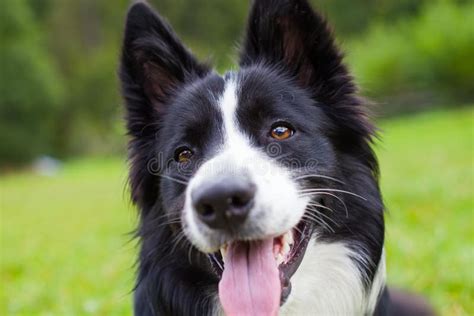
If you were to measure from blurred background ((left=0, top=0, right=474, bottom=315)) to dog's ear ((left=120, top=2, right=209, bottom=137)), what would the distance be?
12 cm

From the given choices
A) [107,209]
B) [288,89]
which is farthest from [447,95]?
[288,89]

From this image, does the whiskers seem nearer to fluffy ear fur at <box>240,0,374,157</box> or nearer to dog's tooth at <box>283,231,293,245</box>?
dog's tooth at <box>283,231,293,245</box>

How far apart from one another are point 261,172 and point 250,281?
542 mm

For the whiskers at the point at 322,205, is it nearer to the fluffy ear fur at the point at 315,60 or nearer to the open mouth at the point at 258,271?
the open mouth at the point at 258,271

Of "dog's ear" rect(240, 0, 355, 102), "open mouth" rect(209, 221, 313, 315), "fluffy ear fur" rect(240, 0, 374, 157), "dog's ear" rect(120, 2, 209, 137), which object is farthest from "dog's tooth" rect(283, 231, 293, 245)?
"dog's ear" rect(120, 2, 209, 137)

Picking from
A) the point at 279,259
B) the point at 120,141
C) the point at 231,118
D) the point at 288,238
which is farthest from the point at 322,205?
the point at 120,141

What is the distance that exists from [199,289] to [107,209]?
29.1 ft

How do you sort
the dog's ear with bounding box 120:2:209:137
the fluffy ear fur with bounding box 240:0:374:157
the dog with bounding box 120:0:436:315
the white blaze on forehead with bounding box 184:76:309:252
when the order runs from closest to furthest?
the white blaze on forehead with bounding box 184:76:309:252, the dog with bounding box 120:0:436:315, the fluffy ear fur with bounding box 240:0:374:157, the dog's ear with bounding box 120:2:209:137

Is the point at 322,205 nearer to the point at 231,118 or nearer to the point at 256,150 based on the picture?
the point at 256,150

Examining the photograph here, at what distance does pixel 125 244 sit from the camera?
3.62m

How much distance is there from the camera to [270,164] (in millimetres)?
2998

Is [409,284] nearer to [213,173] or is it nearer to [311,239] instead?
[311,239]

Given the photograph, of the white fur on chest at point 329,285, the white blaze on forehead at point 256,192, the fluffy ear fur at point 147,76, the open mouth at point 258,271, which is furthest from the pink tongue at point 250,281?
the fluffy ear fur at point 147,76

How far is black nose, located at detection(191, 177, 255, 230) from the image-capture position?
260cm
